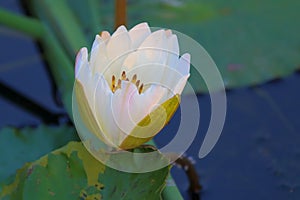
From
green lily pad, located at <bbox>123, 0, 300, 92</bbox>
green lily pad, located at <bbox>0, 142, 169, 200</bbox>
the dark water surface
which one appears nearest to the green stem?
the dark water surface

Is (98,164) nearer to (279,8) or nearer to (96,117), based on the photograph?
(96,117)

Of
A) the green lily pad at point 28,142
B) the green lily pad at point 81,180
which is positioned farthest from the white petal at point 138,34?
the green lily pad at point 28,142

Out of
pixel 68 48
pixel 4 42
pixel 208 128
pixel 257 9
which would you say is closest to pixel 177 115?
pixel 208 128

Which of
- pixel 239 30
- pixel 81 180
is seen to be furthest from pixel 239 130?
pixel 81 180

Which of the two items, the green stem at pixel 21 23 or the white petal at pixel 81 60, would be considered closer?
the white petal at pixel 81 60

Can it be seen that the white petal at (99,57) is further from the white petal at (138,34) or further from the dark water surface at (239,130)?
the dark water surface at (239,130)
